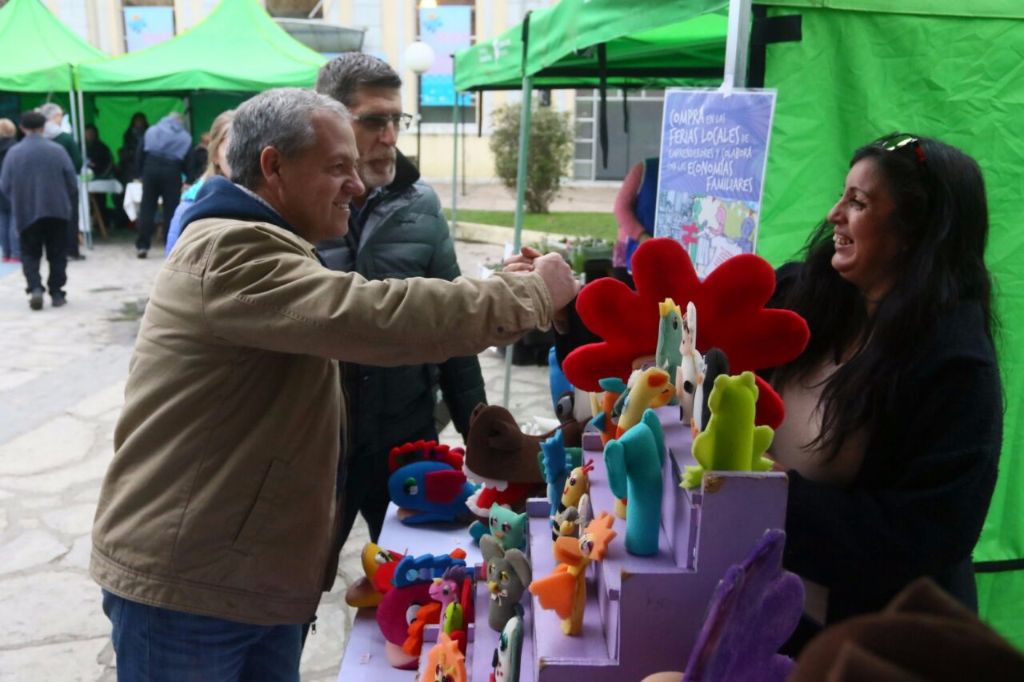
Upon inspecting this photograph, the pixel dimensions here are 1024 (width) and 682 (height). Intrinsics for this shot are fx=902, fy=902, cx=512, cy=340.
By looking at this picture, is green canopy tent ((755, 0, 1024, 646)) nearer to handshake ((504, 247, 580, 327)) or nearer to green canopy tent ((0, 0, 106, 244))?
handshake ((504, 247, 580, 327))

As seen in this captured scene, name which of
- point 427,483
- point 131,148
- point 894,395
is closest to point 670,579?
point 894,395

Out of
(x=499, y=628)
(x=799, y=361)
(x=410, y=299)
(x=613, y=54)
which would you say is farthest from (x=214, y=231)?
(x=613, y=54)

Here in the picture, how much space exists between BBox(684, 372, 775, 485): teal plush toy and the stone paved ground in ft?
7.14

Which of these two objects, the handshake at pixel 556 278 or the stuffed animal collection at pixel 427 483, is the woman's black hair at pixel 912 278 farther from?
the stuffed animal collection at pixel 427 483

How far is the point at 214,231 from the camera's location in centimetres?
140

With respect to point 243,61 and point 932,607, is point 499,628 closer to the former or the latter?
point 932,607

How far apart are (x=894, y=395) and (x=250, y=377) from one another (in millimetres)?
1012

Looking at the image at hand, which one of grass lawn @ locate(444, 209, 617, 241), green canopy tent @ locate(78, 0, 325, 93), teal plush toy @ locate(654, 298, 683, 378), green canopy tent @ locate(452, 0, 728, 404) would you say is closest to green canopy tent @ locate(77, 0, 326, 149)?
green canopy tent @ locate(78, 0, 325, 93)

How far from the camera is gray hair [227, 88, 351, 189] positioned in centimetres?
149

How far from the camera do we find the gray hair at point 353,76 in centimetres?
221

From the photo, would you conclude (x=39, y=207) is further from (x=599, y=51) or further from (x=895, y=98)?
(x=895, y=98)

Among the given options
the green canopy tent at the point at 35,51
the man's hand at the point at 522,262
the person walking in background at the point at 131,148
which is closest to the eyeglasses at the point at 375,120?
the man's hand at the point at 522,262

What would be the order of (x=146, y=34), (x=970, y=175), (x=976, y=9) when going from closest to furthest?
1. (x=970, y=175)
2. (x=976, y=9)
3. (x=146, y=34)

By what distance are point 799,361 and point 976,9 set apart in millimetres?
1152
